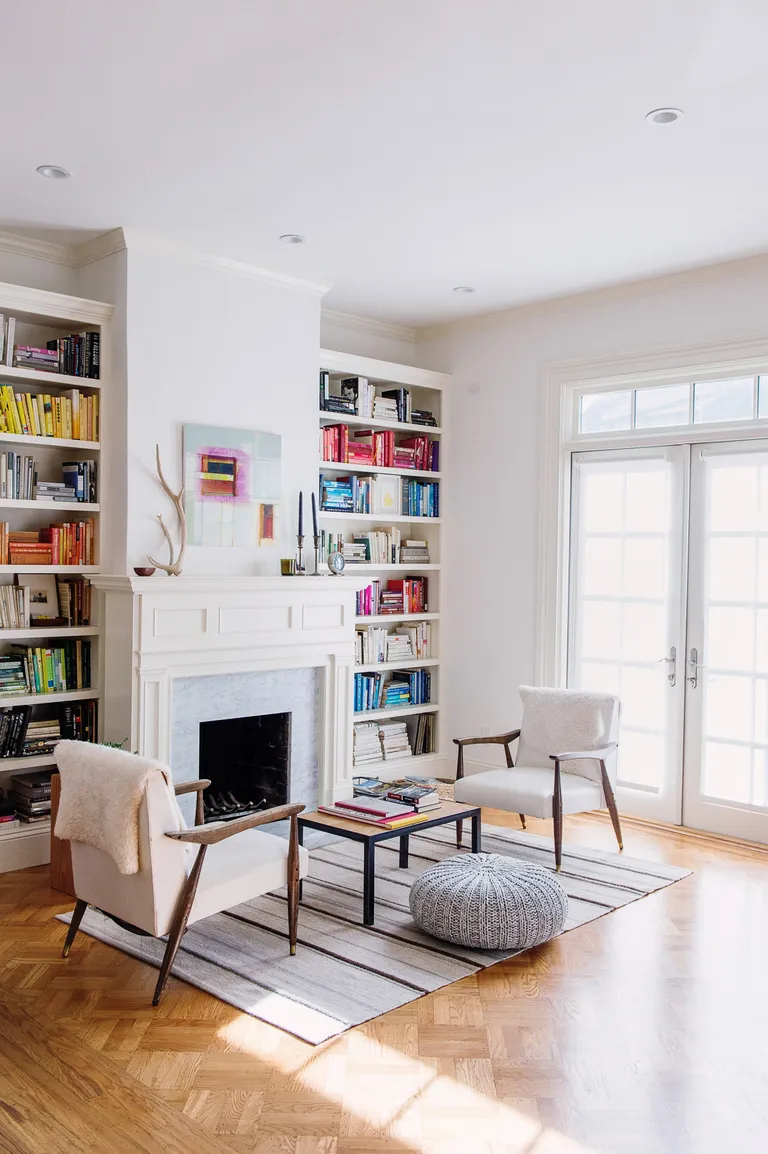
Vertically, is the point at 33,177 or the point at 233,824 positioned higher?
the point at 33,177

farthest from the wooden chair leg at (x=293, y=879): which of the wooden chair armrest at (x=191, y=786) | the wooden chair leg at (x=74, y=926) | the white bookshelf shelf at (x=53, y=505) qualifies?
the white bookshelf shelf at (x=53, y=505)

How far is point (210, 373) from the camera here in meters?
5.15

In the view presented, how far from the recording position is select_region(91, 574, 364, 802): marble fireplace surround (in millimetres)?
4656

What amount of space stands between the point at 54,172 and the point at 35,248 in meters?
0.98

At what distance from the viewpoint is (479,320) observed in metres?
6.49

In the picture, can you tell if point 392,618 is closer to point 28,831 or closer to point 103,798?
point 28,831

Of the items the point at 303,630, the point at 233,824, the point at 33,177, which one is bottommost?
the point at 233,824

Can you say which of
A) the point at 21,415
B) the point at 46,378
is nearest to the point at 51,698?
the point at 21,415

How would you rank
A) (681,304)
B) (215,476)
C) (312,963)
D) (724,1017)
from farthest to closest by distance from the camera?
(681,304) < (215,476) < (312,963) < (724,1017)

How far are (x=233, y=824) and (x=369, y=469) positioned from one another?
10.6 feet

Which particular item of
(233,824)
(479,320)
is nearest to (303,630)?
(233,824)

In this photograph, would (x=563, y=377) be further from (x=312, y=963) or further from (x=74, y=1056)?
(x=74, y=1056)

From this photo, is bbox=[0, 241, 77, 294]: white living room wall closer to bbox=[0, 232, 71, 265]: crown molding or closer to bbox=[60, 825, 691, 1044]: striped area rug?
bbox=[0, 232, 71, 265]: crown molding

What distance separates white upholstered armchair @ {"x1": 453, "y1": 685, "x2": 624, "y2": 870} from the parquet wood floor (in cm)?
91
